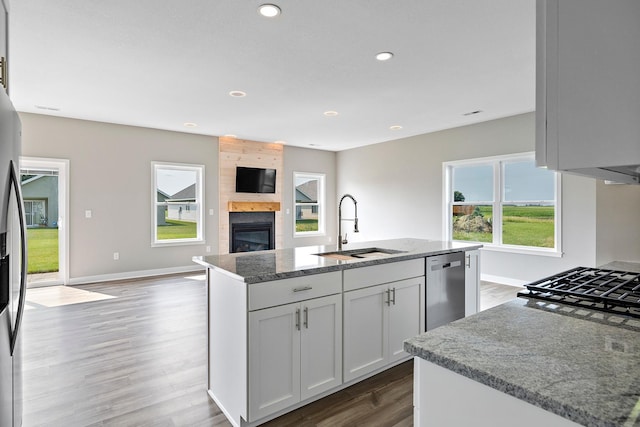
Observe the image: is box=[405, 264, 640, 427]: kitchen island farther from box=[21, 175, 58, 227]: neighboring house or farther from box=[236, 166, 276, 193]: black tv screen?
box=[21, 175, 58, 227]: neighboring house

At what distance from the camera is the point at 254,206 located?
749 centimetres

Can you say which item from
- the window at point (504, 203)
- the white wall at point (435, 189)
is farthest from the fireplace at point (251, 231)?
the window at point (504, 203)

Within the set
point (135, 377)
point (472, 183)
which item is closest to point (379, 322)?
point (135, 377)

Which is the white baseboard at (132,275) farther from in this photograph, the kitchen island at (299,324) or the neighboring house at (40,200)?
the kitchen island at (299,324)

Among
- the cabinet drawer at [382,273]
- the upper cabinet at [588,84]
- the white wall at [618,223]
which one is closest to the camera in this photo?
the upper cabinet at [588,84]

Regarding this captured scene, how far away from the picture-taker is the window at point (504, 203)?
5.29 meters

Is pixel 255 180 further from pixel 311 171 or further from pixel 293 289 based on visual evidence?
pixel 293 289

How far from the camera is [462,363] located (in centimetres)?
88

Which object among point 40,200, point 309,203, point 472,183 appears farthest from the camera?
point 309,203

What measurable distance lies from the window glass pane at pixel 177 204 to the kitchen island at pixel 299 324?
4709mm

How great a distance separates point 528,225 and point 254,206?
16.8ft

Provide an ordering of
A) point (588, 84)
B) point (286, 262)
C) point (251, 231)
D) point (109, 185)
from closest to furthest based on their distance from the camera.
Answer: point (588, 84) < point (286, 262) < point (109, 185) < point (251, 231)

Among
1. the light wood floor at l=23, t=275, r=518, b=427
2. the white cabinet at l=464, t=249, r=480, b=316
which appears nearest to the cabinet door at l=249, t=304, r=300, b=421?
the light wood floor at l=23, t=275, r=518, b=427

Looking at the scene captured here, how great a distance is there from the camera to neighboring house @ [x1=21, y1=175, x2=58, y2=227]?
605cm
